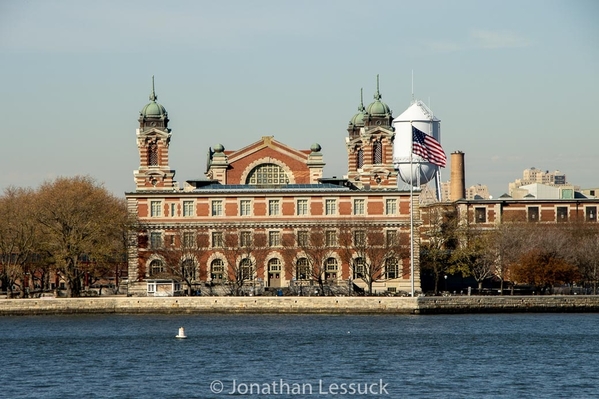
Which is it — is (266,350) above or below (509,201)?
below

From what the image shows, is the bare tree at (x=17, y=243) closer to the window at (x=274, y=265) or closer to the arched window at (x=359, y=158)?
the window at (x=274, y=265)

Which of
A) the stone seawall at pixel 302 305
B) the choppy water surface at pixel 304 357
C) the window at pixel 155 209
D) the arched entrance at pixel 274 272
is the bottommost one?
the choppy water surface at pixel 304 357

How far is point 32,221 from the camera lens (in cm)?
12419

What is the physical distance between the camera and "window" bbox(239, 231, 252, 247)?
13188cm

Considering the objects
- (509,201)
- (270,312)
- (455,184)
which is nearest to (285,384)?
(270,312)

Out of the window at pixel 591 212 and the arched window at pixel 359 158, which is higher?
the arched window at pixel 359 158

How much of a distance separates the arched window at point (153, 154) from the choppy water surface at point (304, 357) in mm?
30342

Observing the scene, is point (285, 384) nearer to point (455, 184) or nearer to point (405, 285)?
point (405, 285)

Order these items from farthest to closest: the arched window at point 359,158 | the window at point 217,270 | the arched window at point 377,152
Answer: the arched window at point 359,158
the arched window at point 377,152
the window at point 217,270

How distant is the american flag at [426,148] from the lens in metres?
115

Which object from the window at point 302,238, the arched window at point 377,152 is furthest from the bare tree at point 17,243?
the arched window at point 377,152

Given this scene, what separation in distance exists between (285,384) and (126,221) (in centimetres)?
6495

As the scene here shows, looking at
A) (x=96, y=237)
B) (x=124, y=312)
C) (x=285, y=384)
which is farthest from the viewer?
(x=96, y=237)

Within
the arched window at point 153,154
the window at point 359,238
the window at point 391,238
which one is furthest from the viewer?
the arched window at point 153,154
